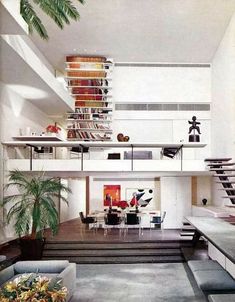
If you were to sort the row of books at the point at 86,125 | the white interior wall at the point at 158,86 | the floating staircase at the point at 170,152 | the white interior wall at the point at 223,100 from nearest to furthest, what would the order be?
the white interior wall at the point at 223,100 < the floating staircase at the point at 170,152 < the row of books at the point at 86,125 < the white interior wall at the point at 158,86

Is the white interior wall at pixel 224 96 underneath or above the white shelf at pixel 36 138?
above

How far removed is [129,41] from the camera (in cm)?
1202

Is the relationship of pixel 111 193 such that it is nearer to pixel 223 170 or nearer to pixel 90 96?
pixel 90 96

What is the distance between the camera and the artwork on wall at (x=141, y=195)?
13.5 m

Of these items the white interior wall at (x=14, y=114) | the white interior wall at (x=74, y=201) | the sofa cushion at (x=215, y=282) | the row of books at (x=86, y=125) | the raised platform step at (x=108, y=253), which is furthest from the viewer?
the white interior wall at (x=74, y=201)

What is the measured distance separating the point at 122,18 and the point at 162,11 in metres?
1.13

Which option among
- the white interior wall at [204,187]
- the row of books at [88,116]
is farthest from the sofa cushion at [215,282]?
the white interior wall at [204,187]

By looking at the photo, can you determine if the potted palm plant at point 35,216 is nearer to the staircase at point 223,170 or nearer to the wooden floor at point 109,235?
the wooden floor at point 109,235

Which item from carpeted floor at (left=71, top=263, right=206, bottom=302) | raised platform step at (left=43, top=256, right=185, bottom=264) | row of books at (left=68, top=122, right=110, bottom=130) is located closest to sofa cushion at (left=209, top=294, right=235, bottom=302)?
carpeted floor at (left=71, top=263, right=206, bottom=302)

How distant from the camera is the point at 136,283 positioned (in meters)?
7.30

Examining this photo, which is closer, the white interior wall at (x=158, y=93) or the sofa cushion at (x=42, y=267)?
the sofa cushion at (x=42, y=267)

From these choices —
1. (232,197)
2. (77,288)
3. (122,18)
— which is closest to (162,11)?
(122,18)

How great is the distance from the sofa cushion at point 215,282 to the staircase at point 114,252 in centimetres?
299

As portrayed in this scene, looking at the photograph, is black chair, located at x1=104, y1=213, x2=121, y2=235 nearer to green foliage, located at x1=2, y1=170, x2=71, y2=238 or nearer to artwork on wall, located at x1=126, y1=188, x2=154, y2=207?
artwork on wall, located at x1=126, y1=188, x2=154, y2=207
